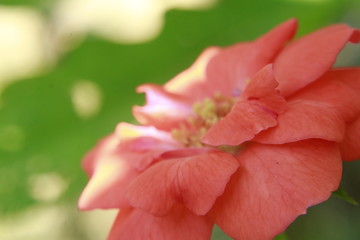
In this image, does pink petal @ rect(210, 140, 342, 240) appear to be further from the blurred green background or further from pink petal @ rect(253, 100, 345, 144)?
the blurred green background

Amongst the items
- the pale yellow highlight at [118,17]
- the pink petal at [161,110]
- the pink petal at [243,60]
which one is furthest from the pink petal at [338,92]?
the pale yellow highlight at [118,17]

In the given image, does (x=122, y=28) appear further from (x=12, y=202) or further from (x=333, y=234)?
(x=333, y=234)

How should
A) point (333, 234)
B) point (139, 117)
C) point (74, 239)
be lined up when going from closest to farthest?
point (139, 117)
point (333, 234)
point (74, 239)

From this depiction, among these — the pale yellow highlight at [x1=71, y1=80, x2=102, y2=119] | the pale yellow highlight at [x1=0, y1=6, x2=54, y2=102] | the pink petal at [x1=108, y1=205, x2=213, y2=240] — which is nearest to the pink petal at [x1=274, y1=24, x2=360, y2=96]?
the pink petal at [x1=108, y1=205, x2=213, y2=240]

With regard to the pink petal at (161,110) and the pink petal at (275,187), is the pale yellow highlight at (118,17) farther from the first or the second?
the pink petal at (275,187)

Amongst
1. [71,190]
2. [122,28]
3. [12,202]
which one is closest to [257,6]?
[122,28]

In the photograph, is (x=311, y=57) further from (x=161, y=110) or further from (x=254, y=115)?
(x=161, y=110)

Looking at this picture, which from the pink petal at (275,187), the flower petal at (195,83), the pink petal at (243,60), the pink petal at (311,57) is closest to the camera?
the pink petal at (275,187)
